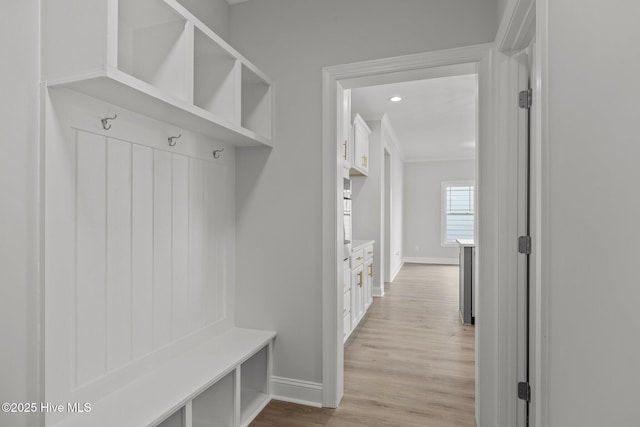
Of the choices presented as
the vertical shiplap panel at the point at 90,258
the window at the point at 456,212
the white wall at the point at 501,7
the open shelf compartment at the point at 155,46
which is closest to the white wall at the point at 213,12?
the open shelf compartment at the point at 155,46

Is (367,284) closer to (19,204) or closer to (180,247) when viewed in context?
(180,247)

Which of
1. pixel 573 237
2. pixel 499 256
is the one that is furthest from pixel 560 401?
pixel 499 256

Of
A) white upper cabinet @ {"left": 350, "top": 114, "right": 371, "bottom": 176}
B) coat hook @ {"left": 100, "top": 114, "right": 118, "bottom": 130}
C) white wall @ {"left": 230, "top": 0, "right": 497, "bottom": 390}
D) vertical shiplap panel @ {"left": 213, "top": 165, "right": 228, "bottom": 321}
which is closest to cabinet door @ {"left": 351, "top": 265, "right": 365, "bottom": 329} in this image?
white upper cabinet @ {"left": 350, "top": 114, "right": 371, "bottom": 176}

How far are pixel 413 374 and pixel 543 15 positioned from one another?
2.53 m

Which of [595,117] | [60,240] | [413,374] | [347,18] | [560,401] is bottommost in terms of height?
[413,374]

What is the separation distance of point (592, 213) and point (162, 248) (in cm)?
184

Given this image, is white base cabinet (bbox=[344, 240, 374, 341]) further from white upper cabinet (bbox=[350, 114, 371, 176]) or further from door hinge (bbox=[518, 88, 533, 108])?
door hinge (bbox=[518, 88, 533, 108])

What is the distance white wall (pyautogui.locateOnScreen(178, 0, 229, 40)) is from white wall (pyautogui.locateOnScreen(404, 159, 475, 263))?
25.3 feet

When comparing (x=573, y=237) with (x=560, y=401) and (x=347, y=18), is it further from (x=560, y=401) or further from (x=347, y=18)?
(x=347, y=18)

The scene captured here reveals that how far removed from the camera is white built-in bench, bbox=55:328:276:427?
147 centimetres

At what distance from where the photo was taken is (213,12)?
7.98 feet

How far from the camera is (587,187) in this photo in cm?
84

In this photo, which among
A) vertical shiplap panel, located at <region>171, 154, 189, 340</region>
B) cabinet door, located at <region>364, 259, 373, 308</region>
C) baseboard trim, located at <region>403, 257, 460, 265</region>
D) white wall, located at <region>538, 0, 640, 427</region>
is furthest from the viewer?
baseboard trim, located at <region>403, 257, 460, 265</region>

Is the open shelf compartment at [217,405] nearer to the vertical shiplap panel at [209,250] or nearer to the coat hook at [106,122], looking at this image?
the vertical shiplap panel at [209,250]
